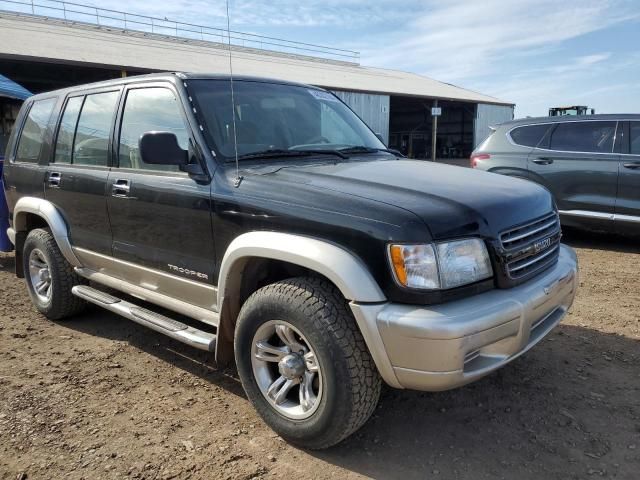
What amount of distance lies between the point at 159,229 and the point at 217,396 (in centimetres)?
112

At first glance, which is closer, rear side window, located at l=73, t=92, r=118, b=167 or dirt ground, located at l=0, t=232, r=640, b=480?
dirt ground, located at l=0, t=232, r=640, b=480

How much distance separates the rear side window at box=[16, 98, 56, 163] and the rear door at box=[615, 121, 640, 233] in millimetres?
6536

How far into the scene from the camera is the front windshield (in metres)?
3.25

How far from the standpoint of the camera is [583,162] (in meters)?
7.04

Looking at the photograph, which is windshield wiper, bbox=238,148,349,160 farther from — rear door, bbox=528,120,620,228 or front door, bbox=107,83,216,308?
rear door, bbox=528,120,620,228

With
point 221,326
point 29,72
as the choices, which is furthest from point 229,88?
point 29,72

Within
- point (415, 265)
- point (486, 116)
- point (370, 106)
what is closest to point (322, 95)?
point (415, 265)

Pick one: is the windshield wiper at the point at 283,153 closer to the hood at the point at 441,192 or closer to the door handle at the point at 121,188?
the hood at the point at 441,192

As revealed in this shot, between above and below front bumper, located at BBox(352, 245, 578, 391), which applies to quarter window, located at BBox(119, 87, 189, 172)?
above

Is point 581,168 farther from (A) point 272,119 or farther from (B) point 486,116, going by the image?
(B) point 486,116

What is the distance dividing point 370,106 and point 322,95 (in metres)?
21.5

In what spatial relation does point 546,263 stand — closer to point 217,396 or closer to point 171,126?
point 217,396

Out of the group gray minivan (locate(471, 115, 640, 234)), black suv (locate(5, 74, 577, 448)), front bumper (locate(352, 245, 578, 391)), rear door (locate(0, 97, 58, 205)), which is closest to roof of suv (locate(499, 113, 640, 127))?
gray minivan (locate(471, 115, 640, 234))

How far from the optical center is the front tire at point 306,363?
8.01 ft
